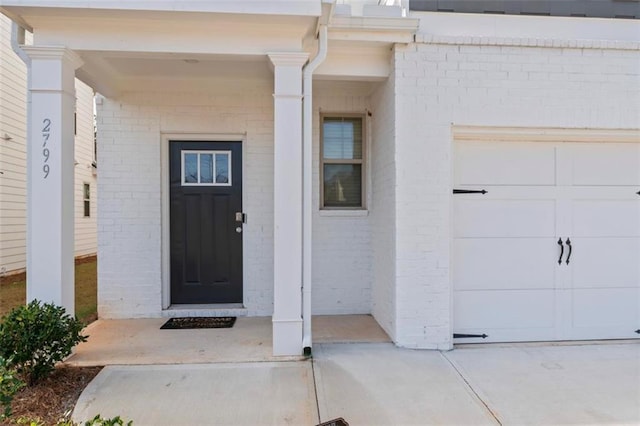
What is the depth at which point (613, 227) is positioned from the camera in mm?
4180

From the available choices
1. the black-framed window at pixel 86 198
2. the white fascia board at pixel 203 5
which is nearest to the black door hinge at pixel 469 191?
the white fascia board at pixel 203 5

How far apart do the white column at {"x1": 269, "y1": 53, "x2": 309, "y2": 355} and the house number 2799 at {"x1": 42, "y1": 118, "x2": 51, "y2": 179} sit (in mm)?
1902

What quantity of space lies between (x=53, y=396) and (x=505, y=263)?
4099mm

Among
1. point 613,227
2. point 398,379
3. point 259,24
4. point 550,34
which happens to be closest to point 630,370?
point 613,227

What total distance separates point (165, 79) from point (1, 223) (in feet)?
19.4

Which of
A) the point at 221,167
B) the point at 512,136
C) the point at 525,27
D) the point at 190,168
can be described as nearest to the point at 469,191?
the point at 512,136

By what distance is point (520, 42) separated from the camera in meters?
3.89

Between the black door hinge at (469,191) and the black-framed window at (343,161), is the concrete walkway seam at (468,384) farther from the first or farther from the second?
the black-framed window at (343,161)

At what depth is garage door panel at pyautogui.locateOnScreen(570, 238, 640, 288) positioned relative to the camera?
13.6ft

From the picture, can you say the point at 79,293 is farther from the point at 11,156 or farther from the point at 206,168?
the point at 11,156

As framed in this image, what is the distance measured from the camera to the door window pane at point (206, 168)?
4.91 metres

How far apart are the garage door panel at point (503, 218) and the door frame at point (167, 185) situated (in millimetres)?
2539

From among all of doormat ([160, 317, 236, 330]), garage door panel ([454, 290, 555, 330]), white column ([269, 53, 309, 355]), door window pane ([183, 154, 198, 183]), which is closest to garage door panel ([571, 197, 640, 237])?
garage door panel ([454, 290, 555, 330])

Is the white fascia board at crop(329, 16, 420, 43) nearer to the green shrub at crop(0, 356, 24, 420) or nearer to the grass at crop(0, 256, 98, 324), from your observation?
the green shrub at crop(0, 356, 24, 420)
